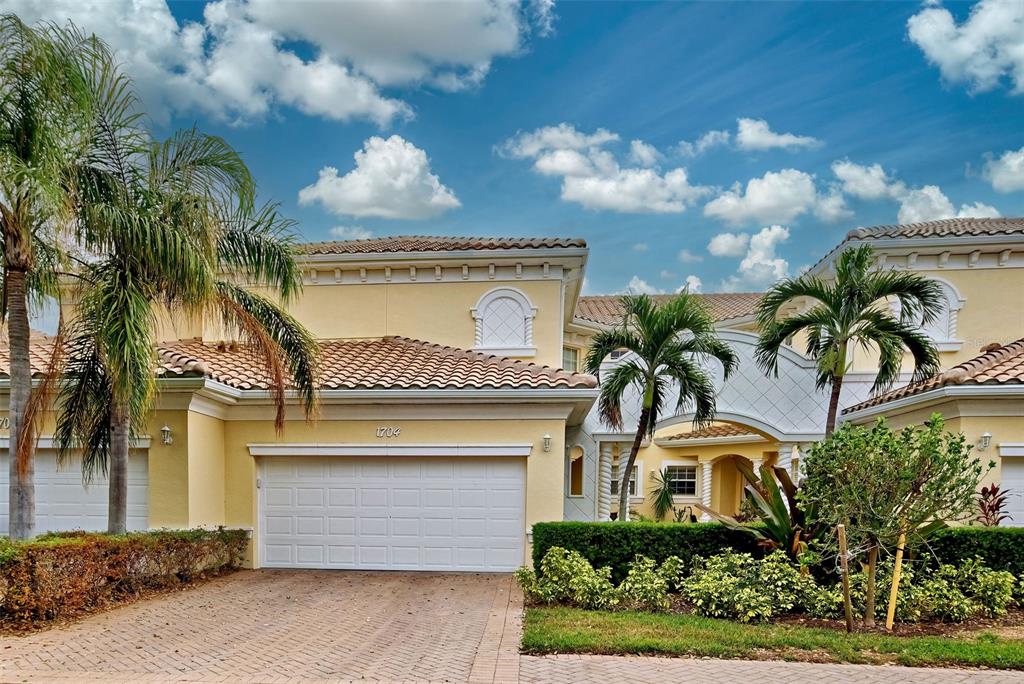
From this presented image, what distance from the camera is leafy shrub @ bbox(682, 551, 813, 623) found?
830 cm

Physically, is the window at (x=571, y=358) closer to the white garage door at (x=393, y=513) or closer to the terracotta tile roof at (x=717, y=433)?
the terracotta tile roof at (x=717, y=433)

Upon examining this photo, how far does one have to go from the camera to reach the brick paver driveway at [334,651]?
6.12 metres

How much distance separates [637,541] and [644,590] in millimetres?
1013

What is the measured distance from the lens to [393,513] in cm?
1221

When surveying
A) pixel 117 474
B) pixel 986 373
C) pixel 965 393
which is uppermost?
pixel 986 373

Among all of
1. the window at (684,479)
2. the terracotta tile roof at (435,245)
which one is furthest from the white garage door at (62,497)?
the window at (684,479)

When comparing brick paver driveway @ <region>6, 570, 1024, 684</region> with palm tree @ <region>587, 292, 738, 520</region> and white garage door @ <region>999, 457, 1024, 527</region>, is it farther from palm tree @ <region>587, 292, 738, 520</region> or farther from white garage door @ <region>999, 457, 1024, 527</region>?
white garage door @ <region>999, 457, 1024, 527</region>

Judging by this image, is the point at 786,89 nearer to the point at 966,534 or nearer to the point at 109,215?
the point at 966,534

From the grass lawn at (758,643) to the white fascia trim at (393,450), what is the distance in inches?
170

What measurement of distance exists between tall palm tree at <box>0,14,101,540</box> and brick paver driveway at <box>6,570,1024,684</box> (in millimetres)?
2382

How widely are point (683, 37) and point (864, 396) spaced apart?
9268 millimetres

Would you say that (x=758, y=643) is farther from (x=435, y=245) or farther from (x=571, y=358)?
(x=571, y=358)

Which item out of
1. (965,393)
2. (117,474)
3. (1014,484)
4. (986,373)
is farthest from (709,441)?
(117,474)

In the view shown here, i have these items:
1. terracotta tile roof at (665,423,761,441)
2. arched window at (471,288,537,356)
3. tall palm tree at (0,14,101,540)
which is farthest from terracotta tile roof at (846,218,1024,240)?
tall palm tree at (0,14,101,540)
